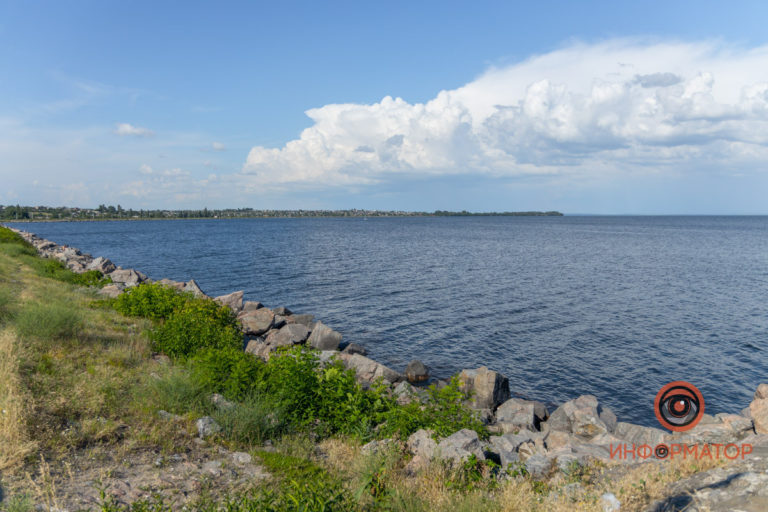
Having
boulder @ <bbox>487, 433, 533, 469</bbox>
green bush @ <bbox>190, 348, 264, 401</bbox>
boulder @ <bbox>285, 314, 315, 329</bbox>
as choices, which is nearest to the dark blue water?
boulder @ <bbox>285, 314, 315, 329</bbox>

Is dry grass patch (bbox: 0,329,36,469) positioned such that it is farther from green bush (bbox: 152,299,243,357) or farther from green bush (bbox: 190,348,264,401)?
green bush (bbox: 152,299,243,357)

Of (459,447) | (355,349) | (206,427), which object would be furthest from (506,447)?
(355,349)

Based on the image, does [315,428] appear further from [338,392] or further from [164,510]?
[164,510]

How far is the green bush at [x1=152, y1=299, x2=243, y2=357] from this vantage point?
50.3 ft

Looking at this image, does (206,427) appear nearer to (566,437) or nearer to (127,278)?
(566,437)

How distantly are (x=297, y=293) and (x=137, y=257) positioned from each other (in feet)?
147

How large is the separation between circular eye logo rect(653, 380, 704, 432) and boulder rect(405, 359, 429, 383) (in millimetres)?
9491

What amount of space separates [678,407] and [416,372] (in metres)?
10.3

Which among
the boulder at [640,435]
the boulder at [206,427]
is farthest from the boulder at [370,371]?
the boulder at [206,427]

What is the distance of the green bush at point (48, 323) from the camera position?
12.7 metres

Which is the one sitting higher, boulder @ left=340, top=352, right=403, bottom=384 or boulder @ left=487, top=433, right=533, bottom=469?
boulder @ left=487, top=433, right=533, bottom=469

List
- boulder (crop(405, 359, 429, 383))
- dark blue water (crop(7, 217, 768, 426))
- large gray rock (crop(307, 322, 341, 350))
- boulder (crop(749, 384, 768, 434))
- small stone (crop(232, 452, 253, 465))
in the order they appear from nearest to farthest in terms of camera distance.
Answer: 1. small stone (crop(232, 452, 253, 465))
2. boulder (crop(749, 384, 768, 434))
3. boulder (crop(405, 359, 429, 383))
4. dark blue water (crop(7, 217, 768, 426))
5. large gray rock (crop(307, 322, 341, 350))

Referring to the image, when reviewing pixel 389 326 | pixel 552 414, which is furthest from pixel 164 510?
pixel 389 326

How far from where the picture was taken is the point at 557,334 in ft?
87.0
